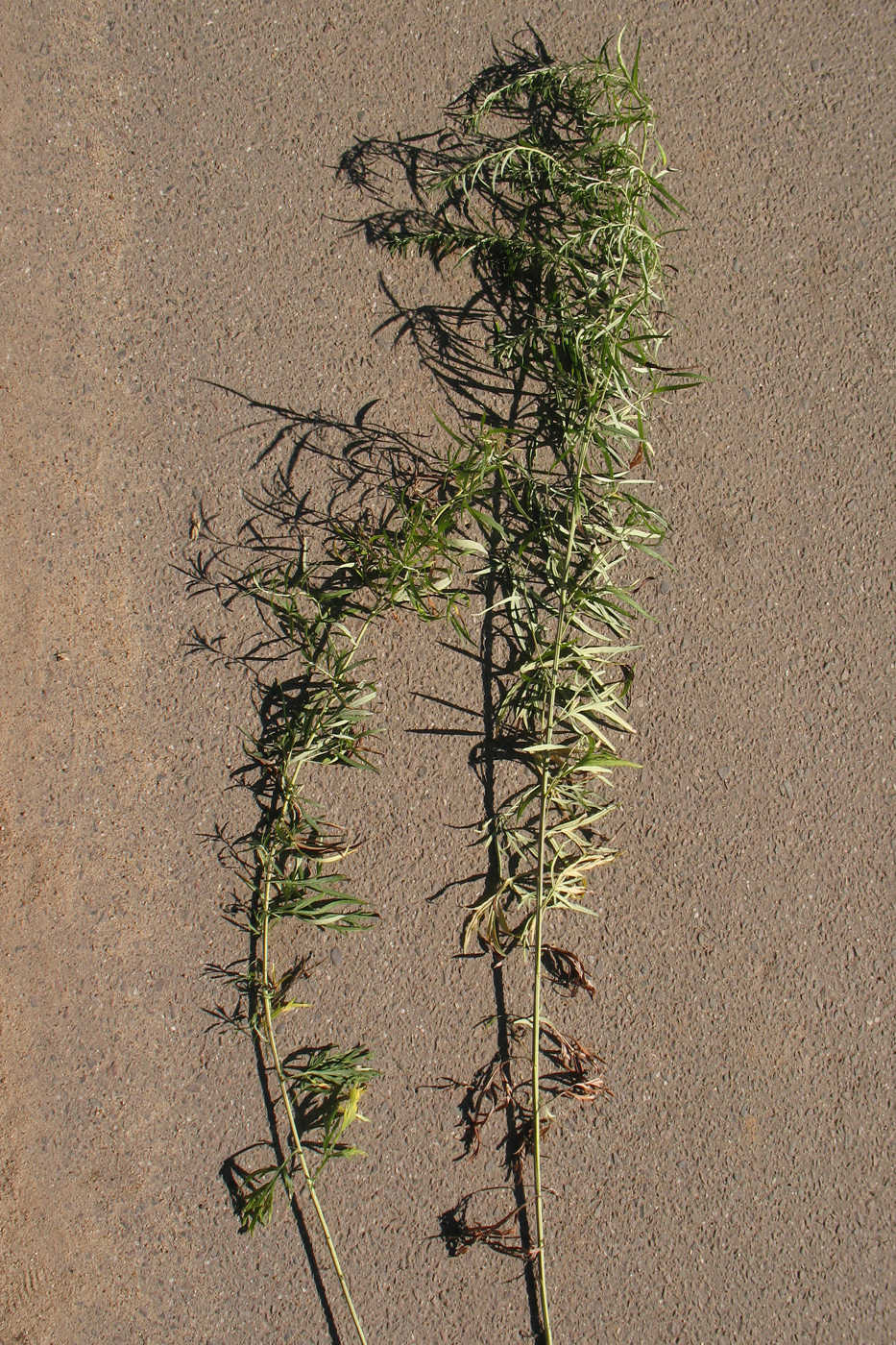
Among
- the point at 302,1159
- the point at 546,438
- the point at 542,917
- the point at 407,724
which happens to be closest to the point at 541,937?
the point at 542,917

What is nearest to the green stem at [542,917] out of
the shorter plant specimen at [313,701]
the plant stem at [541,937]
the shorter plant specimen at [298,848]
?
the plant stem at [541,937]

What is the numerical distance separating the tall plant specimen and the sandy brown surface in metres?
0.09

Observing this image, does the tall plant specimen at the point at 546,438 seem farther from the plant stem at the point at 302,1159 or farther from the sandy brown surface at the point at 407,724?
the plant stem at the point at 302,1159

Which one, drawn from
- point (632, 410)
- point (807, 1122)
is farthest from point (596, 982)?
point (632, 410)

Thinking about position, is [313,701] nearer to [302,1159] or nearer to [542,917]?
[542,917]

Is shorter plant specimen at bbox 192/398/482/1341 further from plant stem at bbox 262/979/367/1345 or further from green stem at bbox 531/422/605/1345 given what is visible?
green stem at bbox 531/422/605/1345

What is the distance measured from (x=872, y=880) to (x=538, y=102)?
2117mm

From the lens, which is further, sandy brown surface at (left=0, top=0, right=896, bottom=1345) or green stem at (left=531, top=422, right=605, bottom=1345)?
sandy brown surface at (left=0, top=0, right=896, bottom=1345)

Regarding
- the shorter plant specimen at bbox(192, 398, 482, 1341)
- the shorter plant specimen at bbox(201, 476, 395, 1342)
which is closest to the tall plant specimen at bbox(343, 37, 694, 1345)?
the shorter plant specimen at bbox(192, 398, 482, 1341)

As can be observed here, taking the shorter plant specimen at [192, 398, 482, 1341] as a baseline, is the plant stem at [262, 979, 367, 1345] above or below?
below

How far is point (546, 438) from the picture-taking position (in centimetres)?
206

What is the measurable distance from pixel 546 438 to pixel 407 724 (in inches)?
31.1

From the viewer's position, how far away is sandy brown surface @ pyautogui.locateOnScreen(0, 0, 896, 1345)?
6.56 feet

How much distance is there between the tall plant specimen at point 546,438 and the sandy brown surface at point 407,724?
0.30 ft
